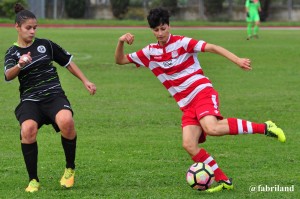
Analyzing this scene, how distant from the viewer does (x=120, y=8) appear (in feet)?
201

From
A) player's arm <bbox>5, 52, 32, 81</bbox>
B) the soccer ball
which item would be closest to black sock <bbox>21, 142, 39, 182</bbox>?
player's arm <bbox>5, 52, 32, 81</bbox>

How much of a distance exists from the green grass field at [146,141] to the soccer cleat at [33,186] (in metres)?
0.08

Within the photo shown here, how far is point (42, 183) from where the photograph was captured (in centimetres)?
892

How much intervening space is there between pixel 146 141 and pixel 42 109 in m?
3.46

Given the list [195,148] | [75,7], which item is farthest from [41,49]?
[75,7]

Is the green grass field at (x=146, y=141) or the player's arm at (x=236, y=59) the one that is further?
the green grass field at (x=146, y=141)

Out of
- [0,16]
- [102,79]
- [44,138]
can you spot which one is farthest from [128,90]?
[0,16]

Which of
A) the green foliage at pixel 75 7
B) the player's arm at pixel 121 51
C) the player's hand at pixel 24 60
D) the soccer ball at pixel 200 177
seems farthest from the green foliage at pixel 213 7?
the player's hand at pixel 24 60

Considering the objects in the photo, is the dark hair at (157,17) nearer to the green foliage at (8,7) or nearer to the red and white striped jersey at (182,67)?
the red and white striped jersey at (182,67)

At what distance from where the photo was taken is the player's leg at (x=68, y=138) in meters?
8.47

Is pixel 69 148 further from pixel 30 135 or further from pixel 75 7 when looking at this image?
pixel 75 7

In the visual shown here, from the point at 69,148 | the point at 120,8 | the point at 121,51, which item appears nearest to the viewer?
the point at 69,148

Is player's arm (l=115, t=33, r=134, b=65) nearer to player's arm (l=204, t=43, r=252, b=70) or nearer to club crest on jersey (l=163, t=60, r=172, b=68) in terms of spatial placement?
club crest on jersey (l=163, t=60, r=172, b=68)

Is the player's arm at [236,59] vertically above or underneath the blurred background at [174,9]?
above
